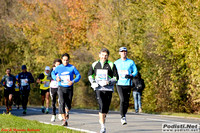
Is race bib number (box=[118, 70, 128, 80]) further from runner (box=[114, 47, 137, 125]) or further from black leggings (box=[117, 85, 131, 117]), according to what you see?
black leggings (box=[117, 85, 131, 117])

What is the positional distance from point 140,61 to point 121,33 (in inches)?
90.9

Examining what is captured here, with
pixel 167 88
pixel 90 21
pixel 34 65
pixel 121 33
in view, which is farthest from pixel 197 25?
pixel 34 65

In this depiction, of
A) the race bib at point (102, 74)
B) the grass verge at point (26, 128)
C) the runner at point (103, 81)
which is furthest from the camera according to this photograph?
the race bib at point (102, 74)

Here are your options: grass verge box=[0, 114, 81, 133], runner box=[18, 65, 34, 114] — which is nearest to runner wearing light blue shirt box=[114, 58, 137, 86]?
grass verge box=[0, 114, 81, 133]

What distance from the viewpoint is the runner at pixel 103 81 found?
36.7 ft

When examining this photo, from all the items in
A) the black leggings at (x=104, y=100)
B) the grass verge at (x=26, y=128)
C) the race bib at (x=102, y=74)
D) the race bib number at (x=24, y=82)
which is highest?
the race bib at (x=102, y=74)

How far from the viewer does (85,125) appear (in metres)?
13.3

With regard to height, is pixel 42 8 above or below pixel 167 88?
above

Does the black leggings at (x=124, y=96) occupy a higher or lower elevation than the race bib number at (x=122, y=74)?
lower

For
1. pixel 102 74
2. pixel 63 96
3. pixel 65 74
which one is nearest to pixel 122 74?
pixel 65 74

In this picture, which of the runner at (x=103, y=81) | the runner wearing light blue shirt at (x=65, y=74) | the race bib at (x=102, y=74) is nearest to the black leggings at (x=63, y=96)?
the runner wearing light blue shirt at (x=65, y=74)

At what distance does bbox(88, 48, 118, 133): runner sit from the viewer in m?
11.2

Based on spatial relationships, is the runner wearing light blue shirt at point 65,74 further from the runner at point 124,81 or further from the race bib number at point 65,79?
the runner at point 124,81

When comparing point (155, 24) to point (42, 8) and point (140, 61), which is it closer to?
point (140, 61)
